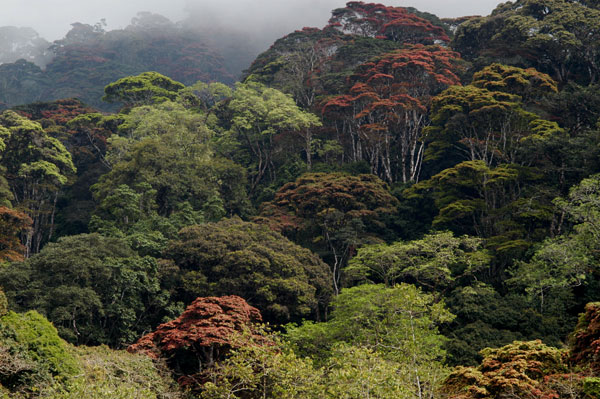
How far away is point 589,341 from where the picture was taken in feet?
34.0

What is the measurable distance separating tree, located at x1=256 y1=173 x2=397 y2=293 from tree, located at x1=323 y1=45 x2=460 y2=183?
5218 mm

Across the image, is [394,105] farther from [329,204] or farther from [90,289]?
[90,289]

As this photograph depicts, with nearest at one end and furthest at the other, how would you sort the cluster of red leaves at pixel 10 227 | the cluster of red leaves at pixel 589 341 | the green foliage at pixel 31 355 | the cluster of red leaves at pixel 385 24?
the cluster of red leaves at pixel 589 341
the green foliage at pixel 31 355
the cluster of red leaves at pixel 10 227
the cluster of red leaves at pixel 385 24

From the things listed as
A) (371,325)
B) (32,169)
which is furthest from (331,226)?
(32,169)

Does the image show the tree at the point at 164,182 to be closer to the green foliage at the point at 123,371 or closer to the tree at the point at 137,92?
the tree at the point at 137,92

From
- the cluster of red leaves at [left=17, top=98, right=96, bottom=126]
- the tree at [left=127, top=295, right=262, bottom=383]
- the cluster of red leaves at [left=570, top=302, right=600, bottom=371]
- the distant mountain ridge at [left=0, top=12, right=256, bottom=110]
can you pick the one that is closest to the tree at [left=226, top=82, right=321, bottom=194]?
the cluster of red leaves at [left=17, top=98, right=96, bottom=126]

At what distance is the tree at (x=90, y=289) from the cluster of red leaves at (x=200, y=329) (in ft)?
9.91

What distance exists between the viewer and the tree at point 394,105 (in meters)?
31.7

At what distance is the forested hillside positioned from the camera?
11.5 m

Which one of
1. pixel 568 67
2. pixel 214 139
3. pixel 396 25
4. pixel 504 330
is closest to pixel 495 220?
pixel 504 330

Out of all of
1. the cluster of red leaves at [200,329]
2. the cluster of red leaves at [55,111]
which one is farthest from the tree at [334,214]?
the cluster of red leaves at [55,111]

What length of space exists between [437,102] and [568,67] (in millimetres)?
10305

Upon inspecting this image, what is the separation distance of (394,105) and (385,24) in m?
16.6

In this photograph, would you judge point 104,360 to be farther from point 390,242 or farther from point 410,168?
point 410,168
